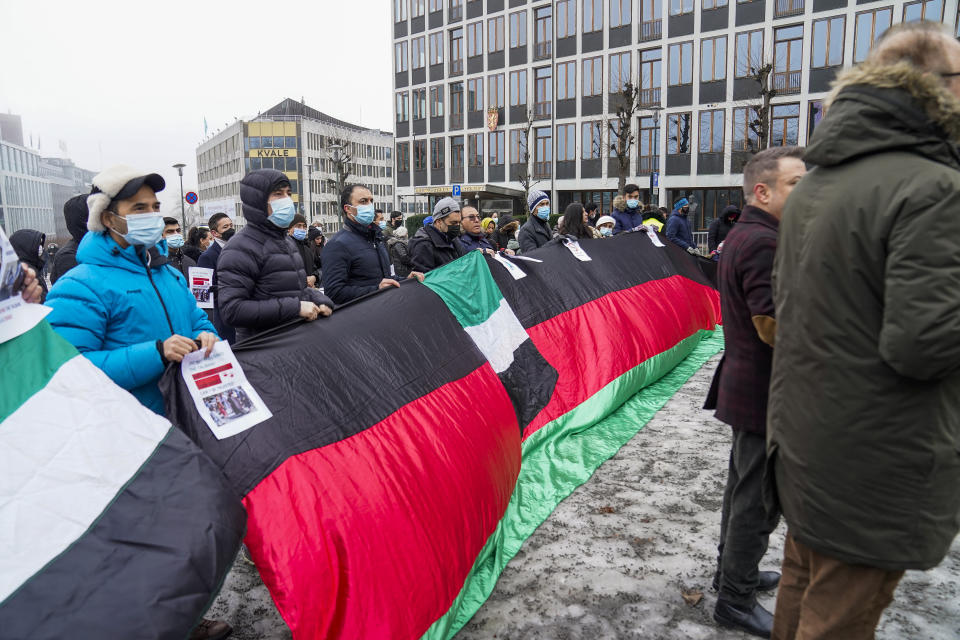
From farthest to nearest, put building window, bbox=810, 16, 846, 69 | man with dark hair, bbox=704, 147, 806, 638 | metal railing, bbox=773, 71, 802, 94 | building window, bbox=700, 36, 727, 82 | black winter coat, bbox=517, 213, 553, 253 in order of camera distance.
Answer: building window, bbox=700, 36, 727, 82 → metal railing, bbox=773, 71, 802, 94 → building window, bbox=810, 16, 846, 69 → black winter coat, bbox=517, 213, 553, 253 → man with dark hair, bbox=704, 147, 806, 638

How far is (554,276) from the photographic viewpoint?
6.06 meters

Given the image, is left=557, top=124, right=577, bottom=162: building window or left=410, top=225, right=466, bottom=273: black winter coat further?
left=557, top=124, right=577, bottom=162: building window

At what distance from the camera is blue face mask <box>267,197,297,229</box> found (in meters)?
3.92

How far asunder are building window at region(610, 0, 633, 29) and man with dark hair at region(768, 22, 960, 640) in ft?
125

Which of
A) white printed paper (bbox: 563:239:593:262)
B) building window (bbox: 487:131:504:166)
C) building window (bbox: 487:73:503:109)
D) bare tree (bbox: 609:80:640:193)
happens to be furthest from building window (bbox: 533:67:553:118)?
white printed paper (bbox: 563:239:593:262)

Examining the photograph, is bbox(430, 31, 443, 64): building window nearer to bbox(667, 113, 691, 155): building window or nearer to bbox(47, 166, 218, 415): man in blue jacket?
bbox(667, 113, 691, 155): building window

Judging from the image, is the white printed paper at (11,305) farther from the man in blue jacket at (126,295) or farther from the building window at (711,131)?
the building window at (711,131)

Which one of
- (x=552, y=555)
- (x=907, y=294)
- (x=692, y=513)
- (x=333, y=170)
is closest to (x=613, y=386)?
(x=692, y=513)

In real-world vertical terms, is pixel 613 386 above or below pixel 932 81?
below

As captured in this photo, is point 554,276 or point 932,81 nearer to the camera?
point 932,81

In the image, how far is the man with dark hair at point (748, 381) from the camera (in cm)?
274

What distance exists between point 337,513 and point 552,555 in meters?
1.48

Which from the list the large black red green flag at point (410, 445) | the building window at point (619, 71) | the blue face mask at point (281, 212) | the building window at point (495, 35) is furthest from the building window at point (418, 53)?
the blue face mask at point (281, 212)

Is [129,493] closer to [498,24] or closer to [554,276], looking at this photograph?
[554,276]
